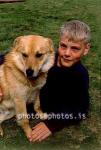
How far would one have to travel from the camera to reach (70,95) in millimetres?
5152

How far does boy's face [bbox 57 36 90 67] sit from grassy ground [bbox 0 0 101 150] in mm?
899

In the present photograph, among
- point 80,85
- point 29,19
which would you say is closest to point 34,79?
point 80,85

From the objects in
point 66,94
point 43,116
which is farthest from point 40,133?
point 66,94

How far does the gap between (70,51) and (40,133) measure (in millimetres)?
1075

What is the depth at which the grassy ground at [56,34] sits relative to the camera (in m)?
4.85

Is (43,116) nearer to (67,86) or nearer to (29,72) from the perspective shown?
(67,86)

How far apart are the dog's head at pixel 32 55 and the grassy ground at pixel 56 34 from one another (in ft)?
2.88

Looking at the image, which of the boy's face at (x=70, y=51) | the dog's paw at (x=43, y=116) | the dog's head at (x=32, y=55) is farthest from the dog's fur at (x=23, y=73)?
the dog's paw at (x=43, y=116)

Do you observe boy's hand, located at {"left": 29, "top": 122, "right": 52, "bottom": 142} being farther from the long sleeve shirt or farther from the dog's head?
the dog's head

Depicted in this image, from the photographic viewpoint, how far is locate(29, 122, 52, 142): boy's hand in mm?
4891

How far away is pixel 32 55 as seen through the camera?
14.6ft

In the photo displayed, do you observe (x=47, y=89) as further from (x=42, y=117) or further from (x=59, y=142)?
(x=59, y=142)

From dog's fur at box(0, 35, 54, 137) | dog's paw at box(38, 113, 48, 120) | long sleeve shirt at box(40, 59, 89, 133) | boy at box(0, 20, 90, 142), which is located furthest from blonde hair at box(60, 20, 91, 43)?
dog's paw at box(38, 113, 48, 120)

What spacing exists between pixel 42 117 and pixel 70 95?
48 cm
